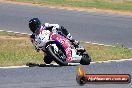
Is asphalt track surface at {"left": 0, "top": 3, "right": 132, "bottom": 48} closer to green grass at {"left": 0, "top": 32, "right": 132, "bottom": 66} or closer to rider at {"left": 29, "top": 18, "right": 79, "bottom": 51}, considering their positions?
green grass at {"left": 0, "top": 32, "right": 132, "bottom": 66}

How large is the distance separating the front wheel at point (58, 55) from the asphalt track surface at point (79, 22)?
19.4 ft

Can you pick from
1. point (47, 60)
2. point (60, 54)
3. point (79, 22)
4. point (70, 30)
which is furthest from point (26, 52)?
point (79, 22)

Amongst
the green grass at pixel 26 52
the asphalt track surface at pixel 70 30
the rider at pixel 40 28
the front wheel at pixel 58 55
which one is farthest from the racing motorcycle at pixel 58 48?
the green grass at pixel 26 52

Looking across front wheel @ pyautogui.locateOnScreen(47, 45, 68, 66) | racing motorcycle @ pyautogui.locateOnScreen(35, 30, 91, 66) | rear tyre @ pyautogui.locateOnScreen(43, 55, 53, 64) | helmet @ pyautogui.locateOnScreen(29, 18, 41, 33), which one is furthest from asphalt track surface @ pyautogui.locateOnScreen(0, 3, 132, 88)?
helmet @ pyautogui.locateOnScreen(29, 18, 41, 33)

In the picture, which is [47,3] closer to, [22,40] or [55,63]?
[22,40]

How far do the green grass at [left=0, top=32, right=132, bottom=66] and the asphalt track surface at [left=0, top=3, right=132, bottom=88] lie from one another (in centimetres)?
102

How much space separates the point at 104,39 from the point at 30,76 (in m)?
9.28

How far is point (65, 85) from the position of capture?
12883mm

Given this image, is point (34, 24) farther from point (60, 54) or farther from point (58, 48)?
point (60, 54)

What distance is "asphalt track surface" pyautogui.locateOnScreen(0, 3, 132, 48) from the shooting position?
23.5 metres

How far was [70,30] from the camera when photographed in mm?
24859

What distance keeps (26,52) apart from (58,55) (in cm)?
246

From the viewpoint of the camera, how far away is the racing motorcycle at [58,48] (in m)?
15.8

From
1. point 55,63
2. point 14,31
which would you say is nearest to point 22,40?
point 14,31
